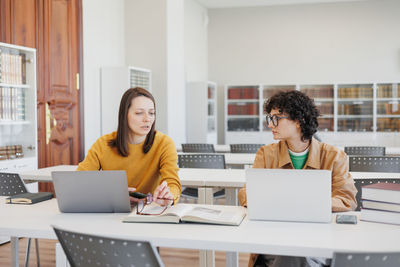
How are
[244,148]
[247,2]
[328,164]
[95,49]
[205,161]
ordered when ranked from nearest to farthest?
[328,164]
[205,161]
[244,148]
[95,49]
[247,2]

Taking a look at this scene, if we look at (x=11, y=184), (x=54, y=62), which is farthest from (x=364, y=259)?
(x=54, y=62)

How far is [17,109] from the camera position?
4570mm

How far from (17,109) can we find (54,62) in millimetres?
1111

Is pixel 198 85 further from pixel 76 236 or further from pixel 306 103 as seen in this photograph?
pixel 76 236

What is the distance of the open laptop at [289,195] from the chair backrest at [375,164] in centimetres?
219

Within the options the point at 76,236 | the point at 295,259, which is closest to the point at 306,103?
the point at 295,259

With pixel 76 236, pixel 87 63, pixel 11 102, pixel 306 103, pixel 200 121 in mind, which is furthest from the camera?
pixel 200 121

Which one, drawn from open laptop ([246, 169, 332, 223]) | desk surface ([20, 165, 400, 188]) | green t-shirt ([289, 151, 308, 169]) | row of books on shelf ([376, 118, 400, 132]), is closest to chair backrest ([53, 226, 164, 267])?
open laptop ([246, 169, 332, 223])

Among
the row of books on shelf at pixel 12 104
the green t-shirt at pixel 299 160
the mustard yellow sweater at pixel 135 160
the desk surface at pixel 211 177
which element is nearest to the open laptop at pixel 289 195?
the green t-shirt at pixel 299 160

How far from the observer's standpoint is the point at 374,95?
9.46 m

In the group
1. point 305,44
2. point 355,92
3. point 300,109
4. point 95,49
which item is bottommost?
point 300,109

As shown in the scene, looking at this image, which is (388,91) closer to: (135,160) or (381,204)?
(135,160)

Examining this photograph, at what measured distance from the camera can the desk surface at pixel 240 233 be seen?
5.27 feet

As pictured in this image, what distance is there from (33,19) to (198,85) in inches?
169
